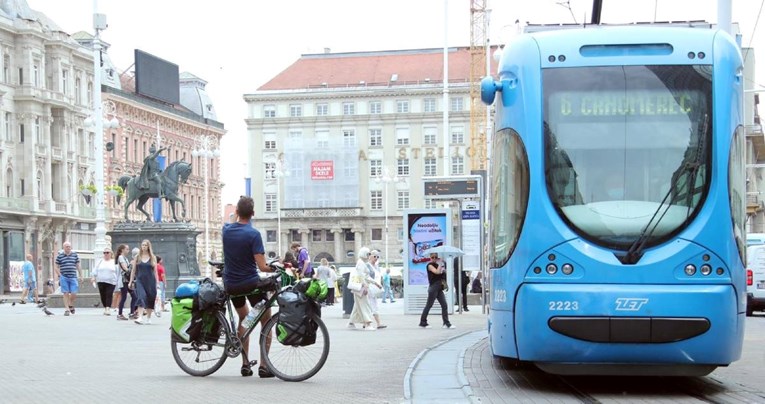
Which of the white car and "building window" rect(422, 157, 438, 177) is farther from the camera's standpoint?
"building window" rect(422, 157, 438, 177)

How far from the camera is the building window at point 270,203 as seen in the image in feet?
408

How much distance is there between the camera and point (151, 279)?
26.8 metres

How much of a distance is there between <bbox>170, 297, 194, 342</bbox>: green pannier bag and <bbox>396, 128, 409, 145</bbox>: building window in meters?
111

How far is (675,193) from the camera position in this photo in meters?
11.5

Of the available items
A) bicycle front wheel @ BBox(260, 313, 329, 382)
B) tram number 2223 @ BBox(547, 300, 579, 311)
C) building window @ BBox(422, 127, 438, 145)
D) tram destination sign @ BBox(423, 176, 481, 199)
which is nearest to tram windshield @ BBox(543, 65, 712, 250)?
tram number 2223 @ BBox(547, 300, 579, 311)

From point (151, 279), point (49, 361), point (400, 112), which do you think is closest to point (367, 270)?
point (151, 279)

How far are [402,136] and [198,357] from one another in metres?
112

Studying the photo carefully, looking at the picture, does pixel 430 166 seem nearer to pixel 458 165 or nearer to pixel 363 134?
pixel 458 165

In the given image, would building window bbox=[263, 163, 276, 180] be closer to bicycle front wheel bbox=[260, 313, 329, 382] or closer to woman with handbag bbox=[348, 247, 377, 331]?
woman with handbag bbox=[348, 247, 377, 331]

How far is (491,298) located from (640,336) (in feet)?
6.95

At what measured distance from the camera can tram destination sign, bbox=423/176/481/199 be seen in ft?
112

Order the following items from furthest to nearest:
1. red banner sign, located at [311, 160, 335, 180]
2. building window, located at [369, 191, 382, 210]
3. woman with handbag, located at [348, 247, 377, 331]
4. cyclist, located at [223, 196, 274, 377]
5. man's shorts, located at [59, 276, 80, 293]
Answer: building window, located at [369, 191, 382, 210], red banner sign, located at [311, 160, 335, 180], man's shorts, located at [59, 276, 80, 293], woman with handbag, located at [348, 247, 377, 331], cyclist, located at [223, 196, 274, 377]

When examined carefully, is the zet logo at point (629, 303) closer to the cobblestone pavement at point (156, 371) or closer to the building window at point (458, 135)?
the cobblestone pavement at point (156, 371)

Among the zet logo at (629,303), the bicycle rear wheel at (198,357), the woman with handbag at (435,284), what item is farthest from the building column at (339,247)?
the zet logo at (629,303)
